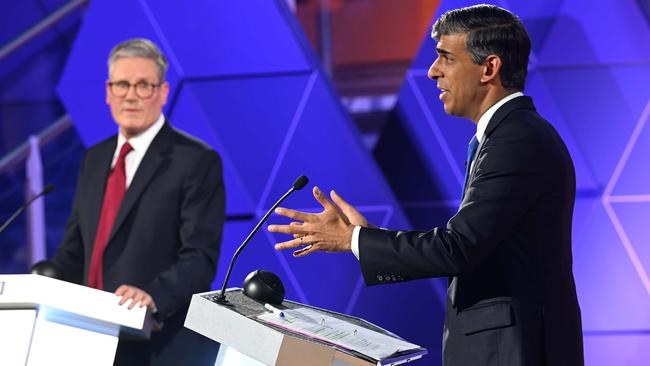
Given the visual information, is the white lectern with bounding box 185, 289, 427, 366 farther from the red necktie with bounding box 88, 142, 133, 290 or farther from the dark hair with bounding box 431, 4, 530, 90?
the red necktie with bounding box 88, 142, 133, 290

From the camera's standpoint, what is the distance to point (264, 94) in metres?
4.13

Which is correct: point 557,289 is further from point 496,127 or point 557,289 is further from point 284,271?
point 284,271

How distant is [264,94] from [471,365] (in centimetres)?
242

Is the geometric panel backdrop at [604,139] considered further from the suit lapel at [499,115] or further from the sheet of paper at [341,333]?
the sheet of paper at [341,333]

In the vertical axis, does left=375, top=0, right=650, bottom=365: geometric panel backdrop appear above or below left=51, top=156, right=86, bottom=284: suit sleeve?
above

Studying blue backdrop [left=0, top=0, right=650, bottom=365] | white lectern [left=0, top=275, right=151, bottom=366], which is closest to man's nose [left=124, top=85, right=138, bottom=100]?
blue backdrop [left=0, top=0, right=650, bottom=365]

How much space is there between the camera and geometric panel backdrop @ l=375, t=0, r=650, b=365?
12.0ft

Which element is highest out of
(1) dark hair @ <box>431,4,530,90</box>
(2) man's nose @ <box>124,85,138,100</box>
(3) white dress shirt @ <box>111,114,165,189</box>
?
(2) man's nose @ <box>124,85,138,100</box>

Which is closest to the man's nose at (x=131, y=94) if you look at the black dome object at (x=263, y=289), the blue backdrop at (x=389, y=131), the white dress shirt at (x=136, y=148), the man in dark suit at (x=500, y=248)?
the white dress shirt at (x=136, y=148)

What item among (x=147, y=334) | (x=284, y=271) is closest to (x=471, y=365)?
(x=147, y=334)

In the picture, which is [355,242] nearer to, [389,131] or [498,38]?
[498,38]

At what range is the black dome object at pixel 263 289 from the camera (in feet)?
6.75

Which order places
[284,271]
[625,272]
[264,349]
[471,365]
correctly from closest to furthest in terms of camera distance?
[264,349] → [471,365] → [625,272] → [284,271]

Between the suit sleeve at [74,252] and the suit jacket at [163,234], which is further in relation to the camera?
the suit sleeve at [74,252]
